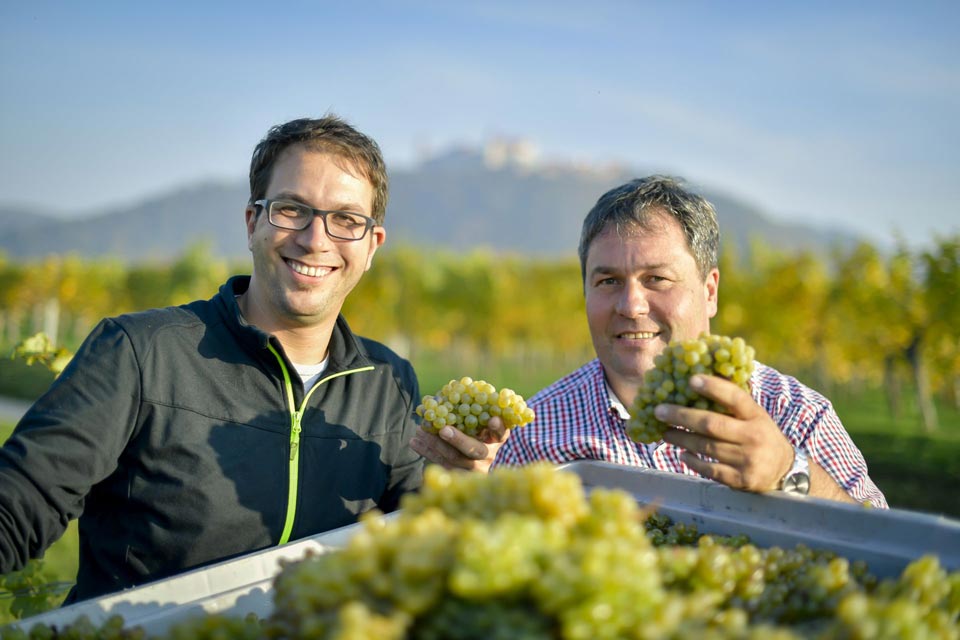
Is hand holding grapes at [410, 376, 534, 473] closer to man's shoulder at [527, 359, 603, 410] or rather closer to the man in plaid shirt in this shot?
the man in plaid shirt

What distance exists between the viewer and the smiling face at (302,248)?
3.45m

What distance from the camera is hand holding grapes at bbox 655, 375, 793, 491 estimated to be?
2217mm

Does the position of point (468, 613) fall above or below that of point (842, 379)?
above

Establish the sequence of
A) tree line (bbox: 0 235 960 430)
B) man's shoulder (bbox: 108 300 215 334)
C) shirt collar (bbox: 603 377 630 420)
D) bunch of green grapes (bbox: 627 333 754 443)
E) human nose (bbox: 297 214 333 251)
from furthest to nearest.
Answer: tree line (bbox: 0 235 960 430), shirt collar (bbox: 603 377 630 420), human nose (bbox: 297 214 333 251), man's shoulder (bbox: 108 300 215 334), bunch of green grapes (bbox: 627 333 754 443)

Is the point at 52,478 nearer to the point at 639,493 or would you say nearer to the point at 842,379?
the point at 639,493

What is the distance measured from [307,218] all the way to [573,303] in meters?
34.9

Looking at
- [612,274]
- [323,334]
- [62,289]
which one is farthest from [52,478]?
[62,289]

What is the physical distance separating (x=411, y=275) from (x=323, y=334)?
36.8 m

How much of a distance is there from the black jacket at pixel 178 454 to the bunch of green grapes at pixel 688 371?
1.54 m

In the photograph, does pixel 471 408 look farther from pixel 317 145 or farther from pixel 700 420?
pixel 317 145

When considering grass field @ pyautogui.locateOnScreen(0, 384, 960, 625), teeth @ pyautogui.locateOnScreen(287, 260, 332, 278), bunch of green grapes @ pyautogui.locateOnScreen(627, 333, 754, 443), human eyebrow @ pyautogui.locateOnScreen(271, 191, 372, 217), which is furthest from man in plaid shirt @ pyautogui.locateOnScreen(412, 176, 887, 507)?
grass field @ pyautogui.locateOnScreen(0, 384, 960, 625)

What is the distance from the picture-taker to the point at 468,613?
4.16 feet

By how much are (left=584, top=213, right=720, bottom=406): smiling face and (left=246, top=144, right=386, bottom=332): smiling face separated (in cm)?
127

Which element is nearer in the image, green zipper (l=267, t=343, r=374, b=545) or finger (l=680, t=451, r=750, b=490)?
finger (l=680, t=451, r=750, b=490)
